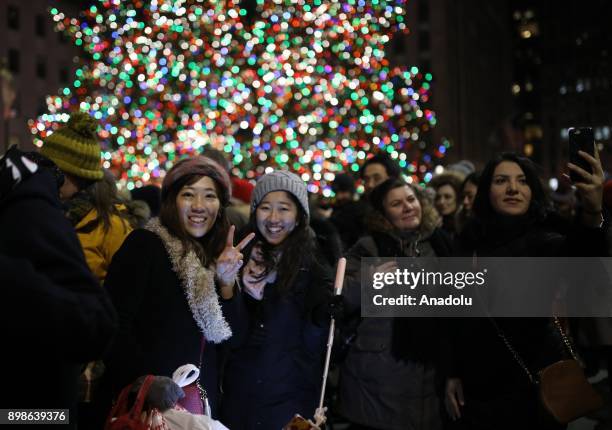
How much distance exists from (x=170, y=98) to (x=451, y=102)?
4274 cm

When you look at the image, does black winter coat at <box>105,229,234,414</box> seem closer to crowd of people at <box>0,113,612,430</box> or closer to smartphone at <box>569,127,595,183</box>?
crowd of people at <box>0,113,612,430</box>

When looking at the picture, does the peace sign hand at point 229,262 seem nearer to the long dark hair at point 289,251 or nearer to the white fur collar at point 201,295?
the white fur collar at point 201,295

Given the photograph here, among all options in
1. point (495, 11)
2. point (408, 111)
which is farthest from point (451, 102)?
point (495, 11)

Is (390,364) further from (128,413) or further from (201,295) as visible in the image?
(128,413)

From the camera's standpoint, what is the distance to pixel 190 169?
3.93m

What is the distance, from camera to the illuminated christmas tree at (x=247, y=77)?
1432cm

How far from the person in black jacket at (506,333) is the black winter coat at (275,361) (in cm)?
95

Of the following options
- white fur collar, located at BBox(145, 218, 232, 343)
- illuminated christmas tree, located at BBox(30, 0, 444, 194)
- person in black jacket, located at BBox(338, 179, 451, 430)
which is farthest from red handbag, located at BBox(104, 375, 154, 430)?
illuminated christmas tree, located at BBox(30, 0, 444, 194)

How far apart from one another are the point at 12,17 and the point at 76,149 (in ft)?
179

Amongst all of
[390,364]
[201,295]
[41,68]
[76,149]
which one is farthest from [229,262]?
[41,68]

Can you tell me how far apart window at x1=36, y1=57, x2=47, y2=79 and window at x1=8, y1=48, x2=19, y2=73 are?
7.95ft

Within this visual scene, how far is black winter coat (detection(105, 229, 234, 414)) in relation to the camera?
329 cm

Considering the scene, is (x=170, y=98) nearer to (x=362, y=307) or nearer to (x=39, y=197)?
(x=362, y=307)

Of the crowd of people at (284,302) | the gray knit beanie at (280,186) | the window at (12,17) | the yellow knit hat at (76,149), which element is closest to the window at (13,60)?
the window at (12,17)
